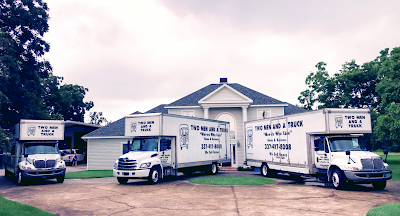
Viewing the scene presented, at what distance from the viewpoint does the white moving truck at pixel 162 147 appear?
613 inches

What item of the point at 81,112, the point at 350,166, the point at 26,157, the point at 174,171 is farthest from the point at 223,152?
the point at 81,112

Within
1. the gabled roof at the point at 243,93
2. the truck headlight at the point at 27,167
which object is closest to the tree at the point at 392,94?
the gabled roof at the point at 243,93

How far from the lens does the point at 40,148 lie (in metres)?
17.1

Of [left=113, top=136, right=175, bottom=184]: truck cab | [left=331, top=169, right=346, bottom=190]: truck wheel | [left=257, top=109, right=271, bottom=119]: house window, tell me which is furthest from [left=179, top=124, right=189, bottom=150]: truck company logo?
[left=257, top=109, right=271, bottom=119]: house window

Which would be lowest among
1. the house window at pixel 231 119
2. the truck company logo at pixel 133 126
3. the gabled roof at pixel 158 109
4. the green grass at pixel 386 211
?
the green grass at pixel 386 211

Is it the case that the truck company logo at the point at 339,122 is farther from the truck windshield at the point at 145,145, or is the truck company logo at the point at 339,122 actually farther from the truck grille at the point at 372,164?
the truck windshield at the point at 145,145

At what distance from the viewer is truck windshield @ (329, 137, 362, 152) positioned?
13992 mm

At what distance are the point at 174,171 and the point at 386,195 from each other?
32.9ft

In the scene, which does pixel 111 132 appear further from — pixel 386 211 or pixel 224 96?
pixel 386 211

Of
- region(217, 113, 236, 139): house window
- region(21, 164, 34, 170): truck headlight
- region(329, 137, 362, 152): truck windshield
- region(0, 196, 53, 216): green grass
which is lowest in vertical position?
region(0, 196, 53, 216): green grass

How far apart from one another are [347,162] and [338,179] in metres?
0.84

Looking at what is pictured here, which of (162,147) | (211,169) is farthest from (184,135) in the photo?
(211,169)

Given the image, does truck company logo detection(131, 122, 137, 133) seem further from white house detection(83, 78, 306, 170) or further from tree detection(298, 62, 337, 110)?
tree detection(298, 62, 337, 110)

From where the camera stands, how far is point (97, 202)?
35.9 ft
